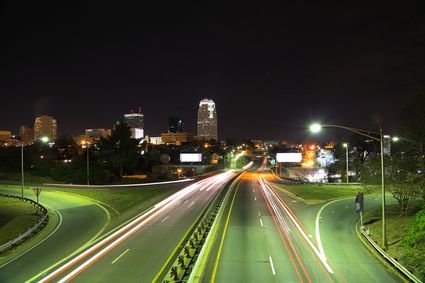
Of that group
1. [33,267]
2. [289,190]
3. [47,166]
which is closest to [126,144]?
[47,166]

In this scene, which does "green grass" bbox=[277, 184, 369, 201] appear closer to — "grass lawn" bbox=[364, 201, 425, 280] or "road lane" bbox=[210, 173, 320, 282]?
"grass lawn" bbox=[364, 201, 425, 280]

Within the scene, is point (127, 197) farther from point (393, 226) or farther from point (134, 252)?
point (393, 226)

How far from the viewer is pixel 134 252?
2348cm

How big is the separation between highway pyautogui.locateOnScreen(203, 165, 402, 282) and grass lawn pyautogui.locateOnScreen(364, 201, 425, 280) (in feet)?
4.56

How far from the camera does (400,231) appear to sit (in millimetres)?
27906

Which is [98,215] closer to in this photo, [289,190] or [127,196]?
[127,196]

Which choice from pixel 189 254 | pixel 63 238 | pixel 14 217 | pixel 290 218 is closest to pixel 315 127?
pixel 189 254

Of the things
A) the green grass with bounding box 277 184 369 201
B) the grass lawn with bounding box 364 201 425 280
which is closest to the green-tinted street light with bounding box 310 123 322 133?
the grass lawn with bounding box 364 201 425 280

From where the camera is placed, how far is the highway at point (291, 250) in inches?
751

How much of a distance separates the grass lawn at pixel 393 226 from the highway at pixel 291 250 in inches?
54.7

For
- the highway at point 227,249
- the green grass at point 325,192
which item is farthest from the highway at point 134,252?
the green grass at point 325,192

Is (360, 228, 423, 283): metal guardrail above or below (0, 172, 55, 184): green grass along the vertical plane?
below

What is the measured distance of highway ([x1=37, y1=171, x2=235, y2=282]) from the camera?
62.4 feet

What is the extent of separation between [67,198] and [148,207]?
16.6 m
